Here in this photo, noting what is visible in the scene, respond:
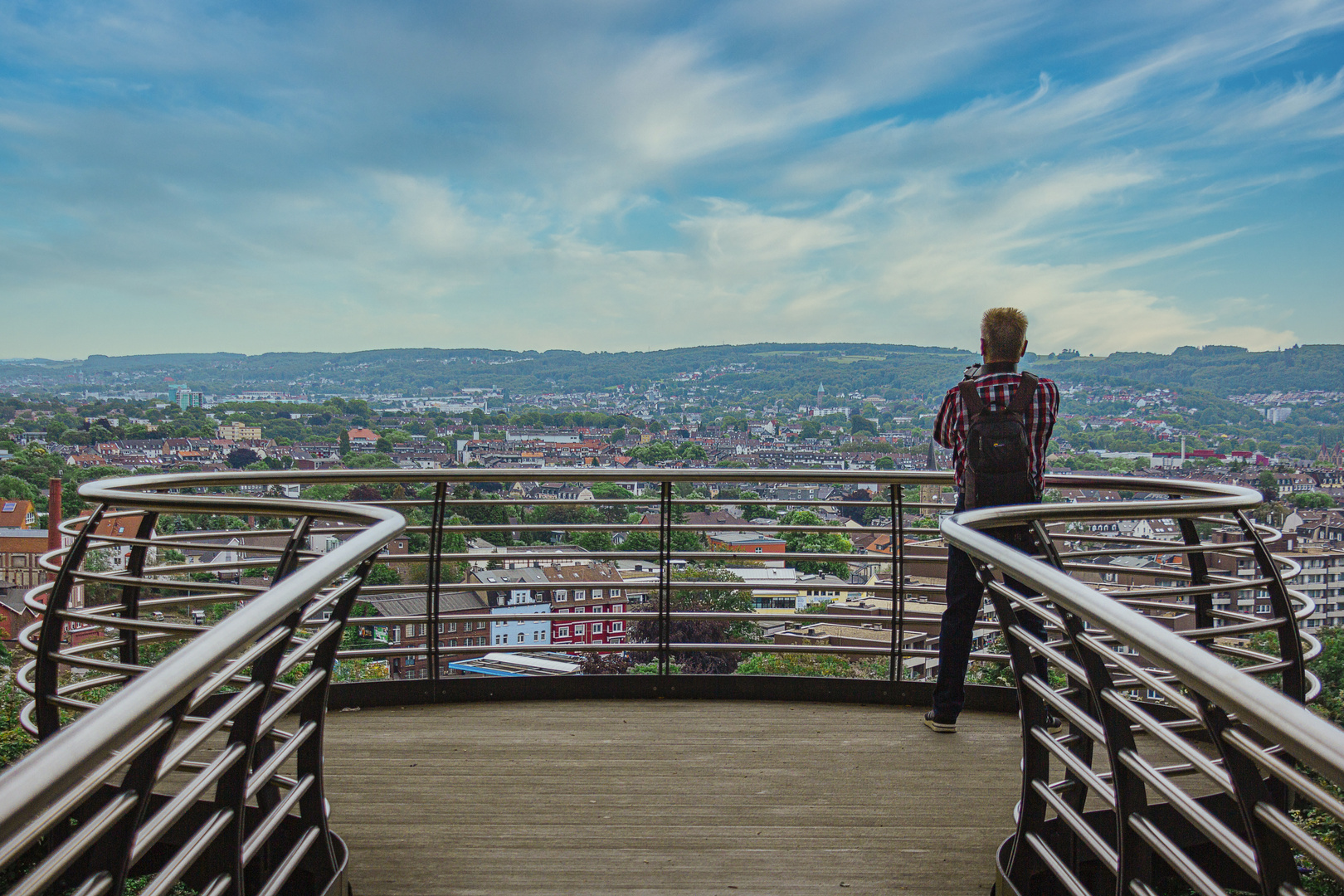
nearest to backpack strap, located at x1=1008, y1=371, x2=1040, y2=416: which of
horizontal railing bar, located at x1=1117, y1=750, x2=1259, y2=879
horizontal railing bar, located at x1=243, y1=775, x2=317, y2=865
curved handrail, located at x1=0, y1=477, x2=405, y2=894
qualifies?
horizontal railing bar, located at x1=1117, y1=750, x2=1259, y2=879

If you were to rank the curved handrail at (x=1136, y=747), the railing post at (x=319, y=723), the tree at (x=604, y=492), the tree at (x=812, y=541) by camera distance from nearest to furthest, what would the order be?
the curved handrail at (x=1136, y=747), the railing post at (x=319, y=723), the tree at (x=604, y=492), the tree at (x=812, y=541)

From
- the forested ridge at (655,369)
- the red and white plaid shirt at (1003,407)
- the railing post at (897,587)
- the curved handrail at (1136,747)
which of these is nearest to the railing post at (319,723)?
the curved handrail at (1136,747)

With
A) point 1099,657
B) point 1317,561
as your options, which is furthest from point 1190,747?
point 1317,561

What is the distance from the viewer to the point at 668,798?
9.93 feet

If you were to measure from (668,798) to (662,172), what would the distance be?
35477mm

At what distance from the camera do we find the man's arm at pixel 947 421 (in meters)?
3.51

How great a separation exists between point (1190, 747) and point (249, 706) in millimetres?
1465

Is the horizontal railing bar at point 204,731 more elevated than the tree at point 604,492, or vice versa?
the horizontal railing bar at point 204,731

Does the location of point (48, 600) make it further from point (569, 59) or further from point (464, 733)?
point (569, 59)

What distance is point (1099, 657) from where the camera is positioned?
1.59 metres

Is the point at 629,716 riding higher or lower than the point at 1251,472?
lower

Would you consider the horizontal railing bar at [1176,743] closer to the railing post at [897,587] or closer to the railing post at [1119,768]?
the railing post at [1119,768]

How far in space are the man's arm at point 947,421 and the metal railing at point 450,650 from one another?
1.71 ft

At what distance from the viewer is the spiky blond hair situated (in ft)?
11.2
